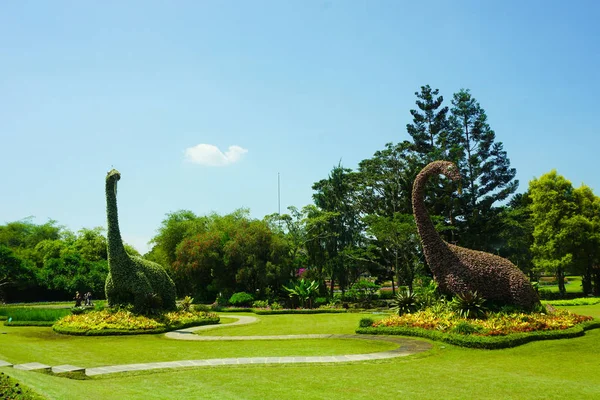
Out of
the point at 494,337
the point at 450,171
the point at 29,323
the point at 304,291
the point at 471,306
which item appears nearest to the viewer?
the point at 494,337

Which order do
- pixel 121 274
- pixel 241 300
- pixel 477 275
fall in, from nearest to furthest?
pixel 477 275
pixel 121 274
pixel 241 300

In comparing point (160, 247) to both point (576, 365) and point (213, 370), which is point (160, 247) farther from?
point (576, 365)

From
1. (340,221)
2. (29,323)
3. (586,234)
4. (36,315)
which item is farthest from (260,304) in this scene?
(586,234)

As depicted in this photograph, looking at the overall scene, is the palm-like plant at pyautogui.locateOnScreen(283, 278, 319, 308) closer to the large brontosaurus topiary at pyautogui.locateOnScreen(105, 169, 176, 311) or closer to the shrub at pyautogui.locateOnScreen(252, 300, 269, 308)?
the shrub at pyautogui.locateOnScreen(252, 300, 269, 308)

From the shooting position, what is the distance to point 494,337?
39.1 feet

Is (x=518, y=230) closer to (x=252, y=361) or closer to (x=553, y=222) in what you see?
(x=553, y=222)

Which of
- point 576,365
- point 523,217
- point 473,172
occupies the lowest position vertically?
point 576,365

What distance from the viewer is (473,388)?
7531mm

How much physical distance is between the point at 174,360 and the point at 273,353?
8.08 feet

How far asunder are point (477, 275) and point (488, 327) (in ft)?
7.00

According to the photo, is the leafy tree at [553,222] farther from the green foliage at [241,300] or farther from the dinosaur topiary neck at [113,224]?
the dinosaur topiary neck at [113,224]

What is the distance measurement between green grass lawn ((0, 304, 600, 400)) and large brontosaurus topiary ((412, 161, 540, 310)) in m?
2.09

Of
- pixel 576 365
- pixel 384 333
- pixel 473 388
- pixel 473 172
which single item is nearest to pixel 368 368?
pixel 473 388

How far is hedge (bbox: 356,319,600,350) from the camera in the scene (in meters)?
11.6
